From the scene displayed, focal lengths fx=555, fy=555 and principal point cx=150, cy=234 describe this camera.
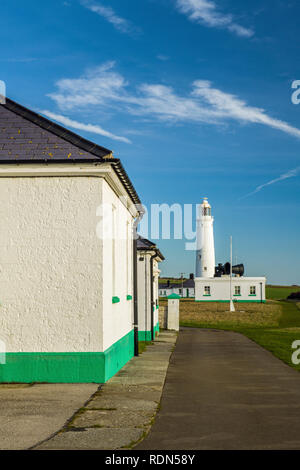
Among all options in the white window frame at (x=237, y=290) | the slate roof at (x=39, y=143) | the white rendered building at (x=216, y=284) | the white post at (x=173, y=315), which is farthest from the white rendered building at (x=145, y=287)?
the white window frame at (x=237, y=290)

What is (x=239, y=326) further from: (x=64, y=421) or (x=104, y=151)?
(x=64, y=421)

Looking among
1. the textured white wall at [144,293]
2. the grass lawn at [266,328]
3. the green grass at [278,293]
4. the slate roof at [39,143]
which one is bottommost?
the green grass at [278,293]

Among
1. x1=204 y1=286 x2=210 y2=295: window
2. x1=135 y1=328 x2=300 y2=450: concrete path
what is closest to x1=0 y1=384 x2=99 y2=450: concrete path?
x1=135 y1=328 x2=300 y2=450: concrete path

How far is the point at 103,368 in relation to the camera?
408 inches

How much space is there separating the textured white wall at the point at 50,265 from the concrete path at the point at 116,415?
1141mm

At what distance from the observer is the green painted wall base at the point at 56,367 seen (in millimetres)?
10391

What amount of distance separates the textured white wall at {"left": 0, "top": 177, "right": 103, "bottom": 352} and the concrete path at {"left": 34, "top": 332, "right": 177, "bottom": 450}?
3.74 feet

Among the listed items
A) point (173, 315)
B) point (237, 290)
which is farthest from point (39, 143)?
point (237, 290)

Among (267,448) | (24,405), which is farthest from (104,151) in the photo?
(267,448)

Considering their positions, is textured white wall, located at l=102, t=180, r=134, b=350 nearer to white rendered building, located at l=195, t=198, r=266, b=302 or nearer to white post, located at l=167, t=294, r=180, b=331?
white post, located at l=167, t=294, r=180, b=331

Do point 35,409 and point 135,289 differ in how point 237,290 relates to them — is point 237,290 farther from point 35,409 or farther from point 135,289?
point 35,409

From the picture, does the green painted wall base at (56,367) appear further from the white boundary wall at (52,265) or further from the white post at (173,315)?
the white post at (173,315)

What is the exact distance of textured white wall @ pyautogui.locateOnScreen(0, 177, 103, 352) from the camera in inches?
414

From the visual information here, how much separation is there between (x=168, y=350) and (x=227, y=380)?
7.04 metres
